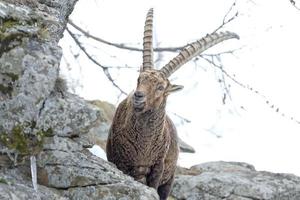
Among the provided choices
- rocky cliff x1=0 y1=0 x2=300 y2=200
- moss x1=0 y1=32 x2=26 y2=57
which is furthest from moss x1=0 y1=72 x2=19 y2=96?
moss x1=0 y1=32 x2=26 y2=57

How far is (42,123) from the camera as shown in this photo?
670 cm

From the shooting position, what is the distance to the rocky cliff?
6.52 metres

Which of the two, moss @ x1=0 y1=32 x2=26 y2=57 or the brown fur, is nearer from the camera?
moss @ x1=0 y1=32 x2=26 y2=57

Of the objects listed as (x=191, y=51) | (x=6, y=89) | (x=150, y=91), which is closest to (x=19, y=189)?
(x=6, y=89)

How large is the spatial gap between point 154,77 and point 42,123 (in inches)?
106

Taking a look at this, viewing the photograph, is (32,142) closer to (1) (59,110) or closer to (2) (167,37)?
(1) (59,110)

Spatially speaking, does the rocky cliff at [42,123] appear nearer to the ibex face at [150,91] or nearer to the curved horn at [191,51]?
the ibex face at [150,91]

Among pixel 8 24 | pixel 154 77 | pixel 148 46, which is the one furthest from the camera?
pixel 148 46

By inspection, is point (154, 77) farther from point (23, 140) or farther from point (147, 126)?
point (23, 140)

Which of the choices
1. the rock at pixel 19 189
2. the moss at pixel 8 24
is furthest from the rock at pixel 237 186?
the moss at pixel 8 24

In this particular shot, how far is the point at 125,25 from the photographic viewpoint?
32.1 metres

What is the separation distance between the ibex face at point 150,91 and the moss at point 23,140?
2.25 m

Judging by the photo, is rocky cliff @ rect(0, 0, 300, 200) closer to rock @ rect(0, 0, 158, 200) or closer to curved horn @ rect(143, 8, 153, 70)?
rock @ rect(0, 0, 158, 200)

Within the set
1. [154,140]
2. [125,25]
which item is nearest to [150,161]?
[154,140]
